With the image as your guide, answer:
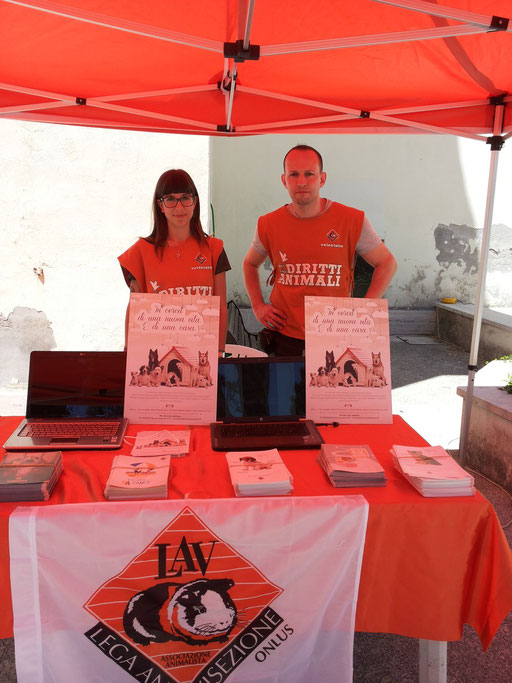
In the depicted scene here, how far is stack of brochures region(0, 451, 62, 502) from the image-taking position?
4.59 ft

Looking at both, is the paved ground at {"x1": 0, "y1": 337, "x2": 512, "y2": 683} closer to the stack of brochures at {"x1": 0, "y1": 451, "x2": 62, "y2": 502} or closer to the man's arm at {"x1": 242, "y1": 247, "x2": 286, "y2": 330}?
the stack of brochures at {"x1": 0, "y1": 451, "x2": 62, "y2": 502}

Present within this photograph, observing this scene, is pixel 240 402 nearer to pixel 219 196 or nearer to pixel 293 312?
pixel 293 312

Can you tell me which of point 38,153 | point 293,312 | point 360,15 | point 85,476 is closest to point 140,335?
point 85,476

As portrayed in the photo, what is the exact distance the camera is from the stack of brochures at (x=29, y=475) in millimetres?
1400

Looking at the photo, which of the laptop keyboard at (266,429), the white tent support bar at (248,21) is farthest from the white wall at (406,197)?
the laptop keyboard at (266,429)

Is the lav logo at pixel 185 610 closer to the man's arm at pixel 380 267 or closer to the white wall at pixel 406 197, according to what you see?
the man's arm at pixel 380 267

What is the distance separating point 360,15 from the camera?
195 cm

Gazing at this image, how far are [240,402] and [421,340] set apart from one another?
6121 mm

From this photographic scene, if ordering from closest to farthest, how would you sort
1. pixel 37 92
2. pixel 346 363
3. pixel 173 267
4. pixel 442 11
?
pixel 442 11 → pixel 346 363 → pixel 173 267 → pixel 37 92

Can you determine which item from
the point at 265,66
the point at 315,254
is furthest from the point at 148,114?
the point at 315,254

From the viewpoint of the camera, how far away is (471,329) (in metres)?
7.23

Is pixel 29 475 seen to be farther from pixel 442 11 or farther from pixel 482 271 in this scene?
pixel 482 271

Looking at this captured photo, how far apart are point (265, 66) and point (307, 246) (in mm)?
845

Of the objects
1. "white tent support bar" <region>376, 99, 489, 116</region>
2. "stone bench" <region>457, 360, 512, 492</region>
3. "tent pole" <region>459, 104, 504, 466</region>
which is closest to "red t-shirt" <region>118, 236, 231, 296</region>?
"white tent support bar" <region>376, 99, 489, 116</region>
